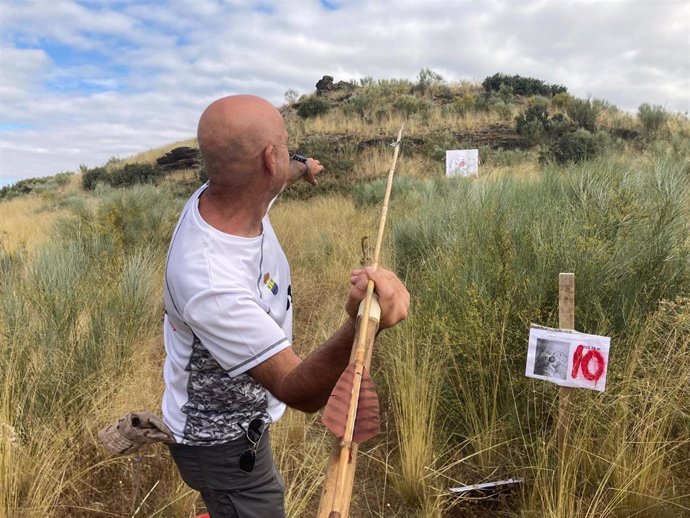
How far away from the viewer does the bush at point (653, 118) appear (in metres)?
18.6

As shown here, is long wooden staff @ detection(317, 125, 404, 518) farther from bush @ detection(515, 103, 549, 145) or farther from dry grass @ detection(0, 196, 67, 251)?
bush @ detection(515, 103, 549, 145)

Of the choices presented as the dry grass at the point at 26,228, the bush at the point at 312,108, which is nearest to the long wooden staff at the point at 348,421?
the dry grass at the point at 26,228

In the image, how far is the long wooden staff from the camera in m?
0.83

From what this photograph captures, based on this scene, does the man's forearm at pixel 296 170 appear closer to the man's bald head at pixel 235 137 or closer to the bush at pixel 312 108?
the man's bald head at pixel 235 137

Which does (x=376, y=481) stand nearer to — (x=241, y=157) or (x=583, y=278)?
(x=583, y=278)

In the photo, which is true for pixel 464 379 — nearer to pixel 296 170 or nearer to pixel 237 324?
pixel 296 170

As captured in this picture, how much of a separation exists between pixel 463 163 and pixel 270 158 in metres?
10.3

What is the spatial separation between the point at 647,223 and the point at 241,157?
3160 millimetres

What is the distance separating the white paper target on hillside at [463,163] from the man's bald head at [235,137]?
30.7 feet

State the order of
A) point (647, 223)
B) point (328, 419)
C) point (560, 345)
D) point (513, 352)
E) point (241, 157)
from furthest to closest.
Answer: point (647, 223) → point (513, 352) → point (560, 345) → point (241, 157) → point (328, 419)

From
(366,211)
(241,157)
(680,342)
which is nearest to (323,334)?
(680,342)

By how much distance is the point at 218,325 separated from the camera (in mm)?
1359

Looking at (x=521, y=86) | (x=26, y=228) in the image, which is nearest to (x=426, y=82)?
(x=521, y=86)

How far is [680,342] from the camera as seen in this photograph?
2.82 meters
